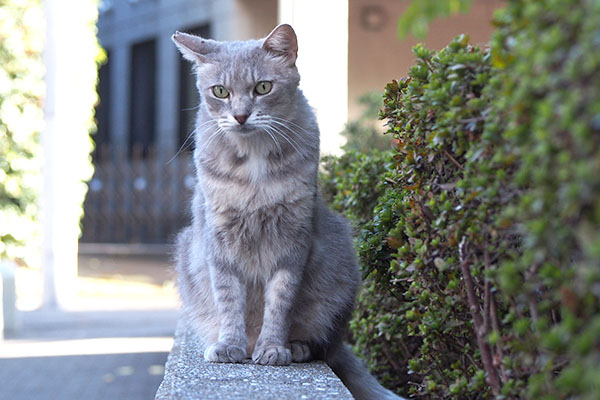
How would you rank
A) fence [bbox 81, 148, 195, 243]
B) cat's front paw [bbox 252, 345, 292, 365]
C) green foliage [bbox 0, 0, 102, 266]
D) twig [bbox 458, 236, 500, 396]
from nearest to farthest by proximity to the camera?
twig [bbox 458, 236, 500, 396], cat's front paw [bbox 252, 345, 292, 365], green foliage [bbox 0, 0, 102, 266], fence [bbox 81, 148, 195, 243]

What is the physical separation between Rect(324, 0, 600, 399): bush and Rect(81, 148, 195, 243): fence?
39.9ft

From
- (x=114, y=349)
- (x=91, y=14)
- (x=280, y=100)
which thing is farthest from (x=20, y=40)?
(x=280, y=100)

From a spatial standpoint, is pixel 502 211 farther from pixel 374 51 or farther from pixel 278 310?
pixel 374 51

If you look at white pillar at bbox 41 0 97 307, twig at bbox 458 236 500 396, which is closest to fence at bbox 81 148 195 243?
white pillar at bbox 41 0 97 307

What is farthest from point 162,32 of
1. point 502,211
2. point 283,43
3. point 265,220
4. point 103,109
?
point 502,211

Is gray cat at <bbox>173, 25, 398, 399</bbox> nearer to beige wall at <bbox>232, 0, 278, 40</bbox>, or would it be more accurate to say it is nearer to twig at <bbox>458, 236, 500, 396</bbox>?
twig at <bbox>458, 236, 500, 396</bbox>

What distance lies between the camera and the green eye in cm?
300

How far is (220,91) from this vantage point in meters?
3.02

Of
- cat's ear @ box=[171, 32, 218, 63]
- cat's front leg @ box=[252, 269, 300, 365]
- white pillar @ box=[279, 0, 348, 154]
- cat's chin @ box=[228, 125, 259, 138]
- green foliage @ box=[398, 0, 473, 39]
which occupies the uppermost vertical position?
white pillar @ box=[279, 0, 348, 154]

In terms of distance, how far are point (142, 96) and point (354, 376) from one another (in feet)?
49.8

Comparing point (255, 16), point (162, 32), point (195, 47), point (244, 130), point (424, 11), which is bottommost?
point (244, 130)

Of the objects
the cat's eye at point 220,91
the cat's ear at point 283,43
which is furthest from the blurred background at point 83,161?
the cat's ear at point 283,43

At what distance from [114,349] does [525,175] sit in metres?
5.48

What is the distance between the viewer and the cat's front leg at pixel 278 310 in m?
2.93
